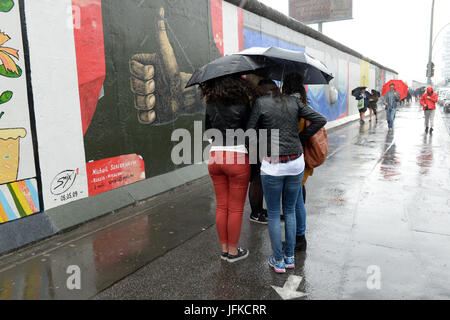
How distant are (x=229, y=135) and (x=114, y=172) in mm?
2922

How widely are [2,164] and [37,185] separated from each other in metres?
0.54

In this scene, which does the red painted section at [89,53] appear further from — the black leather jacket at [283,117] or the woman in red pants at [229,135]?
the black leather jacket at [283,117]

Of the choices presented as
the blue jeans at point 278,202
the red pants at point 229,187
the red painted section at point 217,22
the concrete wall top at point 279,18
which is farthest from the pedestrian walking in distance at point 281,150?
the concrete wall top at point 279,18

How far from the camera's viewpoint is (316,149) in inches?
148

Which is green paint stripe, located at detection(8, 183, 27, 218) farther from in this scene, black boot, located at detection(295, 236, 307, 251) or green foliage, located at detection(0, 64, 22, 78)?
black boot, located at detection(295, 236, 307, 251)

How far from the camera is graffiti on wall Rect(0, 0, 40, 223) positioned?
405 centimetres

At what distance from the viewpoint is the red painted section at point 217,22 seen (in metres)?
8.43

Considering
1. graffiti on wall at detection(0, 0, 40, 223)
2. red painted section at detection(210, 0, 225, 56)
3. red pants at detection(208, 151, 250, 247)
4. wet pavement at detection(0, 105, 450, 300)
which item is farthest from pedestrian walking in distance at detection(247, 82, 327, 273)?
red painted section at detection(210, 0, 225, 56)

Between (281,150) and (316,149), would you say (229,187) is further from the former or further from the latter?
(316,149)

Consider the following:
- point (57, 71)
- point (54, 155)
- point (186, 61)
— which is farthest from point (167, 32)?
point (54, 155)

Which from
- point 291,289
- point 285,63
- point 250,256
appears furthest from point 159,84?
point 291,289

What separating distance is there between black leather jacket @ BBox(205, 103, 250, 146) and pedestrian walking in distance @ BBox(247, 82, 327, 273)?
12 centimetres

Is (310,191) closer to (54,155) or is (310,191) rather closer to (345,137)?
(54,155)

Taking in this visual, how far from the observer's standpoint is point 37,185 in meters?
4.52
